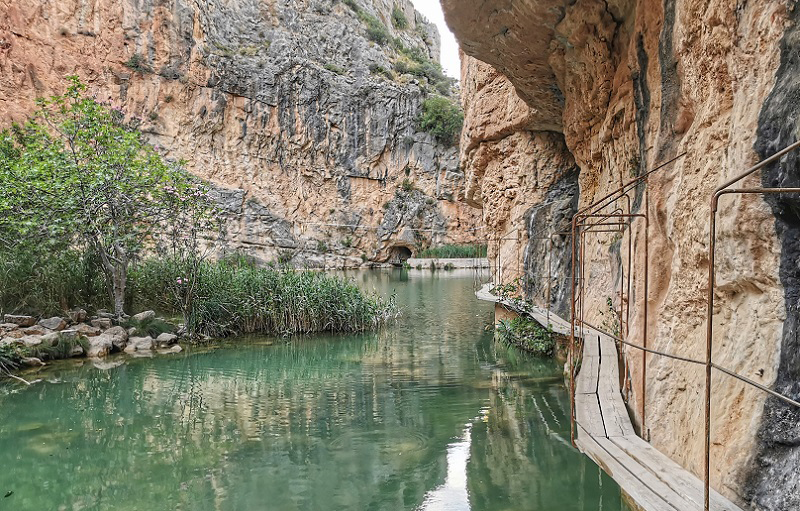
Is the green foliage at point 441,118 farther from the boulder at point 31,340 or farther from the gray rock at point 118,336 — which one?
the boulder at point 31,340

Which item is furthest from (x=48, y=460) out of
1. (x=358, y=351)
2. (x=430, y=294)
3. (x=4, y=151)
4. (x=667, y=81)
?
→ (x=430, y=294)

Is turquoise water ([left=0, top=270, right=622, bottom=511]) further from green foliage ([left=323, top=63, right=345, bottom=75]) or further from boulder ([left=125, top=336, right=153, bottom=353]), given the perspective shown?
green foliage ([left=323, top=63, right=345, bottom=75])

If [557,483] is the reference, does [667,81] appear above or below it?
above

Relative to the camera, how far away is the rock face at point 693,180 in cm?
272

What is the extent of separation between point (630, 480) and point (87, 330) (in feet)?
33.9

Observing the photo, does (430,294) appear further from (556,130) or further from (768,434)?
(768,434)

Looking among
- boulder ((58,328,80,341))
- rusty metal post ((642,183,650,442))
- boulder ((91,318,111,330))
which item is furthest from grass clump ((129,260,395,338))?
rusty metal post ((642,183,650,442))

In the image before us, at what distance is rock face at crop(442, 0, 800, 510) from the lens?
272 cm

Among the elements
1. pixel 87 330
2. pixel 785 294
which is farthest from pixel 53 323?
pixel 785 294

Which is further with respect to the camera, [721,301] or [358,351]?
Answer: [358,351]

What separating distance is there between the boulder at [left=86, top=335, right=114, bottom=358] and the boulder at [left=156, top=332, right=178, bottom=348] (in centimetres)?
87

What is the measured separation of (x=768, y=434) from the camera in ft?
8.77

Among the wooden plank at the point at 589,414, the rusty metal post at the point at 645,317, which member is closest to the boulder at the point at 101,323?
the wooden plank at the point at 589,414

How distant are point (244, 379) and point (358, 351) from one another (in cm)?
261
